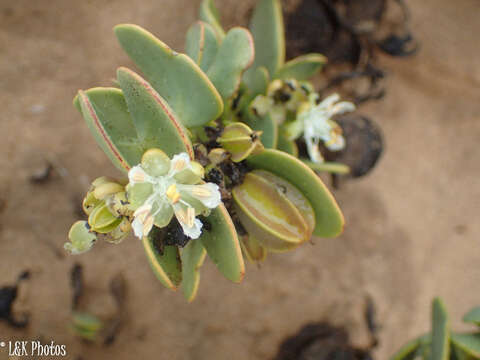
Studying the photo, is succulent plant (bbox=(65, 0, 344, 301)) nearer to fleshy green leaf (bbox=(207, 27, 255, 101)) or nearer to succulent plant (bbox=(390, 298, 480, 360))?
fleshy green leaf (bbox=(207, 27, 255, 101))

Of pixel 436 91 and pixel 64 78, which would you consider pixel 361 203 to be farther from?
pixel 64 78

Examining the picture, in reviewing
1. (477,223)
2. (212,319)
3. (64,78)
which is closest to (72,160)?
(64,78)

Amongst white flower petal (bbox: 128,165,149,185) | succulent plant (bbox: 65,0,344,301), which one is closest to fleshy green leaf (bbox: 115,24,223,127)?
succulent plant (bbox: 65,0,344,301)

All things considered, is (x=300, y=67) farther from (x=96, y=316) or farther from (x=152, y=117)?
(x=96, y=316)

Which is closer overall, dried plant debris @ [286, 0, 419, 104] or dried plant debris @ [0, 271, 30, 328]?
dried plant debris @ [0, 271, 30, 328]

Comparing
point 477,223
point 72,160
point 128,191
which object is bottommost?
point 477,223

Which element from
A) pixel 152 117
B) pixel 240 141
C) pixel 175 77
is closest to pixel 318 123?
pixel 240 141
